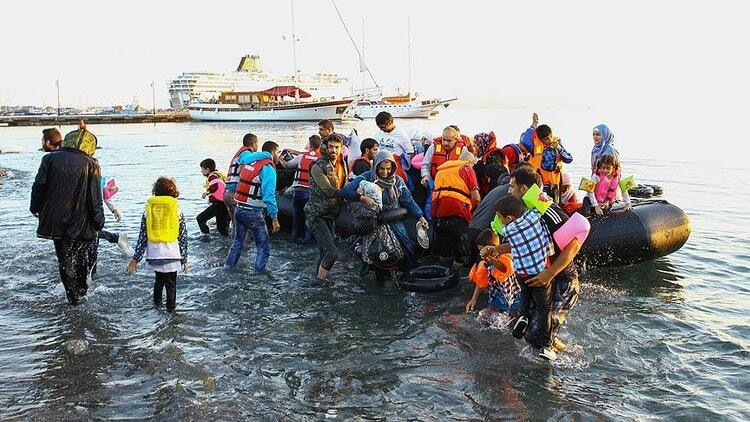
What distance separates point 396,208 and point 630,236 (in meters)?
3.36

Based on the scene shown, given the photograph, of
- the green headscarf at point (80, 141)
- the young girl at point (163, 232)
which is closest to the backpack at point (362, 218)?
the young girl at point (163, 232)

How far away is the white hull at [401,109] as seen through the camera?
290 feet

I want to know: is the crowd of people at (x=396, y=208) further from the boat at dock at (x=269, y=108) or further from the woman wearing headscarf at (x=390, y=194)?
the boat at dock at (x=269, y=108)

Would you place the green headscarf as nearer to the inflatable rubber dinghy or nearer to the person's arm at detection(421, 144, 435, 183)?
the inflatable rubber dinghy

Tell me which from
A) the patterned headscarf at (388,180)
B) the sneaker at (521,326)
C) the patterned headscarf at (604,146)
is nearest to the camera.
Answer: the sneaker at (521,326)

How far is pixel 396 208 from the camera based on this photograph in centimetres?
740

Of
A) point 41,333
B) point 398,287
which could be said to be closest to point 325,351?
point 398,287

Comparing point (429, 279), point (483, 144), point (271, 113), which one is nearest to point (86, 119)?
point (271, 113)

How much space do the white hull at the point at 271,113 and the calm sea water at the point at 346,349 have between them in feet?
239

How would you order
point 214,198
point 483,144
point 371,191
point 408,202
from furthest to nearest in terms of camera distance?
1. point 214,198
2. point 483,144
3. point 408,202
4. point 371,191

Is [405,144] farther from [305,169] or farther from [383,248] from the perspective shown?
[383,248]

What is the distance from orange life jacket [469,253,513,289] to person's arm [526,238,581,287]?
1283 mm

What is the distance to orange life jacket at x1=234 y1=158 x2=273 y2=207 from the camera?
788cm

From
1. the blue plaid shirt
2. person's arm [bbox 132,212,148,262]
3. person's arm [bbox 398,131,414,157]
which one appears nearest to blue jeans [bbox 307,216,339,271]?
person's arm [bbox 132,212,148,262]
